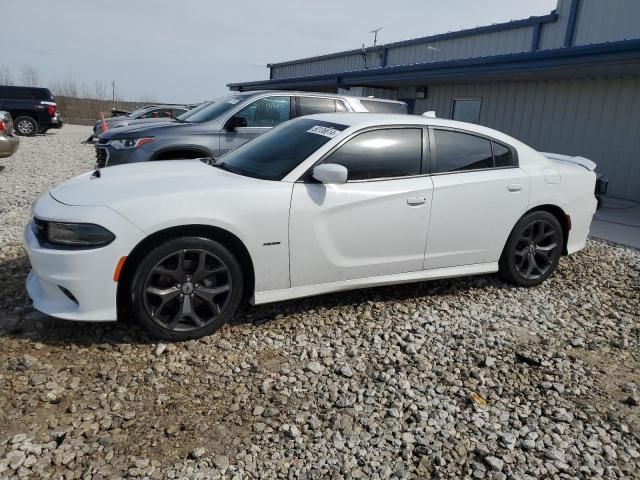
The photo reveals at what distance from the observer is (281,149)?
4.05 m

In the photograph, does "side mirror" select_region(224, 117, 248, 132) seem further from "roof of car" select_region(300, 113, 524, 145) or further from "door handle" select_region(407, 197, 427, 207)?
"door handle" select_region(407, 197, 427, 207)

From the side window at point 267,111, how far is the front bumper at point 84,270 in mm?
4302

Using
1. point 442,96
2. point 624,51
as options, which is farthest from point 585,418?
point 442,96

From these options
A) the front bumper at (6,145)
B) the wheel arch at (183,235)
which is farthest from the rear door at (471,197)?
the front bumper at (6,145)

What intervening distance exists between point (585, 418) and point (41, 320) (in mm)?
3687

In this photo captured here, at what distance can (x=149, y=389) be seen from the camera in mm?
2896

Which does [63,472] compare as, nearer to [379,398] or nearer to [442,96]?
[379,398]

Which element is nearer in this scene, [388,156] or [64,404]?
[64,404]

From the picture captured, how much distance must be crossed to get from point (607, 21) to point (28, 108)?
68.3 feet

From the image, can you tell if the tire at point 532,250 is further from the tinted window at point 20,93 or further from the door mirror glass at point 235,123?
the tinted window at point 20,93

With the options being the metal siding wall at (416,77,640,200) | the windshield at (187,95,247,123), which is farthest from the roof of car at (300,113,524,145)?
the metal siding wall at (416,77,640,200)

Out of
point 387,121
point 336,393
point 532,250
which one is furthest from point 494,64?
point 336,393

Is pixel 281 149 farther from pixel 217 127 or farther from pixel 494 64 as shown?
pixel 494 64

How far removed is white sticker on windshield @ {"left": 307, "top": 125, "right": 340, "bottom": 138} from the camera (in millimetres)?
3920
